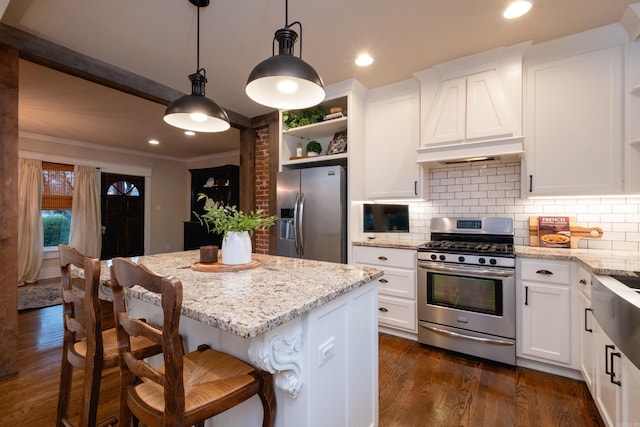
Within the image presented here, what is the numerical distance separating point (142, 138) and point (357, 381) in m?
5.52

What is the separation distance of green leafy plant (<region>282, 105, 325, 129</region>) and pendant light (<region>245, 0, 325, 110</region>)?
1.68m

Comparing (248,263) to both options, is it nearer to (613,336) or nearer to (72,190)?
(613,336)

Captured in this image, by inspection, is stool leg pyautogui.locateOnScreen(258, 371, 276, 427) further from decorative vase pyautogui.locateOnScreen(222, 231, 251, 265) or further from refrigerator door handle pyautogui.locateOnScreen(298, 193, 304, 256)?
refrigerator door handle pyautogui.locateOnScreen(298, 193, 304, 256)

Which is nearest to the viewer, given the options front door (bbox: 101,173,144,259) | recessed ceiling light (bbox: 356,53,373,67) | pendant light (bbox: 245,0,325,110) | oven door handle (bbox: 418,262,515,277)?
pendant light (bbox: 245,0,325,110)

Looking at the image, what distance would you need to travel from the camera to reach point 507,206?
9.21 feet

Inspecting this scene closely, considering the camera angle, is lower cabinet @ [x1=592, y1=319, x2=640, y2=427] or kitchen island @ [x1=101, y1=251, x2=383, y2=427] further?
lower cabinet @ [x1=592, y1=319, x2=640, y2=427]

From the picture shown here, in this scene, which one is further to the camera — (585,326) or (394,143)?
(394,143)

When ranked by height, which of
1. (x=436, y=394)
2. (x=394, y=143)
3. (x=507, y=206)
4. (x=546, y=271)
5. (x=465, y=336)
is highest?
(x=394, y=143)

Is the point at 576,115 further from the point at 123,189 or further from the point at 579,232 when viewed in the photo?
the point at 123,189

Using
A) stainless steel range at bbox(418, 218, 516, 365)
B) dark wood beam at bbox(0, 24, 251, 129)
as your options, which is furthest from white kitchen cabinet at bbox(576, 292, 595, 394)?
dark wood beam at bbox(0, 24, 251, 129)

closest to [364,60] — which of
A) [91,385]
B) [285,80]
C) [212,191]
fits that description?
[285,80]

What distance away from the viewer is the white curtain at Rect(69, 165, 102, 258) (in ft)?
17.5

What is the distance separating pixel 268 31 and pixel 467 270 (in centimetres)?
246

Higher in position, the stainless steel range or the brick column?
the brick column
